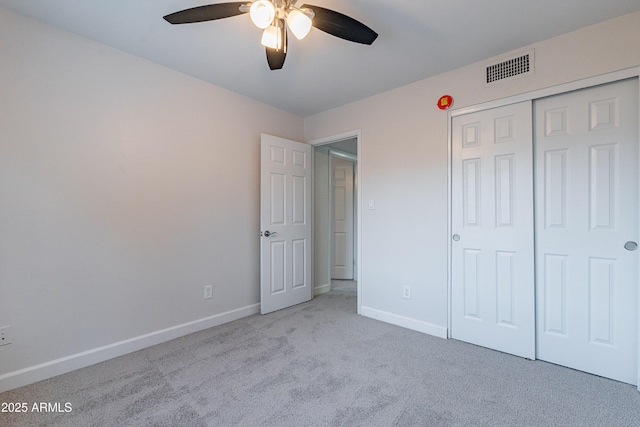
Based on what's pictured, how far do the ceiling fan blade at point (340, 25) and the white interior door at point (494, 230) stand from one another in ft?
4.51

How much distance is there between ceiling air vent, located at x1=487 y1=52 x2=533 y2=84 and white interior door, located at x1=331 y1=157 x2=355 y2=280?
290 centimetres

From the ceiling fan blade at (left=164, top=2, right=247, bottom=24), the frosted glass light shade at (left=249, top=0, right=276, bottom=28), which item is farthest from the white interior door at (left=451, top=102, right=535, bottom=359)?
the ceiling fan blade at (left=164, top=2, right=247, bottom=24)

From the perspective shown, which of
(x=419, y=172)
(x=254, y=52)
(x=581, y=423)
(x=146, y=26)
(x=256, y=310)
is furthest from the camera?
(x=256, y=310)

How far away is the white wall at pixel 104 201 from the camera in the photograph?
1841 mm

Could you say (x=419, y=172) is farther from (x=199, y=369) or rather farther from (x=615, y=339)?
(x=199, y=369)

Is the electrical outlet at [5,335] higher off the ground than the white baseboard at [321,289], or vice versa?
the electrical outlet at [5,335]

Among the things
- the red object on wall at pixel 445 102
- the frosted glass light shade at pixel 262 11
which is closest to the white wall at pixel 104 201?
the frosted glass light shade at pixel 262 11

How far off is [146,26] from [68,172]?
118 cm

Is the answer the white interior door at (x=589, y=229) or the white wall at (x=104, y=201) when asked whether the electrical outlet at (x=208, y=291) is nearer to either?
the white wall at (x=104, y=201)

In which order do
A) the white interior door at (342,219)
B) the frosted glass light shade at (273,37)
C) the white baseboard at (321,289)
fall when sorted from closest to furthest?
1. the frosted glass light shade at (273,37)
2. the white baseboard at (321,289)
3. the white interior door at (342,219)

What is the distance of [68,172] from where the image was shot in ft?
6.61

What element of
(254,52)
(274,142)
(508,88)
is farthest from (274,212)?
(508,88)

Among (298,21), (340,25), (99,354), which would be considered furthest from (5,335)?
(340,25)

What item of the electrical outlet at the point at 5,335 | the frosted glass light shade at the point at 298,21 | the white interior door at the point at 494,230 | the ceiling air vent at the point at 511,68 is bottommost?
the electrical outlet at the point at 5,335
